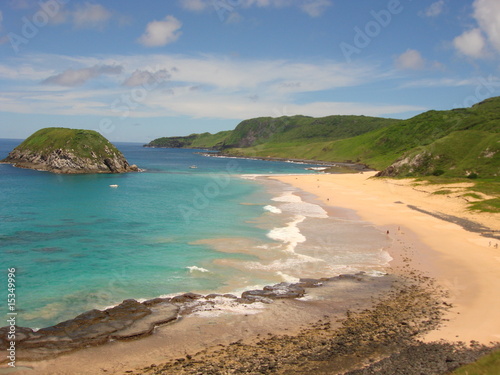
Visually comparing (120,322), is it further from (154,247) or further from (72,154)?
(72,154)

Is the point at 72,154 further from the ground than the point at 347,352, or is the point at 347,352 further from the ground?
the point at 72,154

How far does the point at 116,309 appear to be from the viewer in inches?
872

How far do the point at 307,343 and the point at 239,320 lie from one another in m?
4.75

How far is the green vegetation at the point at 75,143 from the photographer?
117750mm

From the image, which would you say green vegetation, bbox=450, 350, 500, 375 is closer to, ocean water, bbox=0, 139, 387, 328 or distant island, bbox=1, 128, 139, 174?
ocean water, bbox=0, 139, 387, 328

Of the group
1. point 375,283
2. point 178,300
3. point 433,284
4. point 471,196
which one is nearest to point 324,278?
point 375,283

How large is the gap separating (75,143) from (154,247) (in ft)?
320

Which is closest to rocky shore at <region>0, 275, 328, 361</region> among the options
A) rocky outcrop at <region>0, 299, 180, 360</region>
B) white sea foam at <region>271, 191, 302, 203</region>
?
rocky outcrop at <region>0, 299, 180, 360</region>

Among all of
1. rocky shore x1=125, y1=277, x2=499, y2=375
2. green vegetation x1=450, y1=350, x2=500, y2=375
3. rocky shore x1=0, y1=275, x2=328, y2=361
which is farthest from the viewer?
rocky shore x1=0, y1=275, x2=328, y2=361

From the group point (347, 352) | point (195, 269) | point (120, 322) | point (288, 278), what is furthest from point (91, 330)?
point (288, 278)

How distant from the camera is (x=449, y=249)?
35500mm

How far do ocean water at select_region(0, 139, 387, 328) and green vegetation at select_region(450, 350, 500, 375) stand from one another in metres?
16.1

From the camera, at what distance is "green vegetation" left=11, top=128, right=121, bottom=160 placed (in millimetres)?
117750

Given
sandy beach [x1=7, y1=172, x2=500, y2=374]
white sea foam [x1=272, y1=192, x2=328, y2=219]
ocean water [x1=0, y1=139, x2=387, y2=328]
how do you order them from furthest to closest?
white sea foam [x1=272, y1=192, x2=328, y2=219]
ocean water [x1=0, y1=139, x2=387, y2=328]
sandy beach [x1=7, y1=172, x2=500, y2=374]
